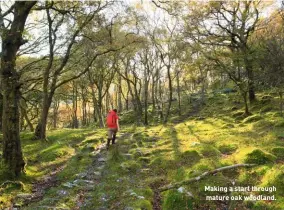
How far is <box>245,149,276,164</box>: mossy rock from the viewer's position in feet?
37.0

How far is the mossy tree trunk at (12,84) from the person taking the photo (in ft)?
36.4

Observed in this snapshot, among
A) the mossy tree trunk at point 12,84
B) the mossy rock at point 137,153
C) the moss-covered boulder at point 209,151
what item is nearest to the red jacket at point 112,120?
the mossy rock at point 137,153

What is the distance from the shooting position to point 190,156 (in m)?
14.0

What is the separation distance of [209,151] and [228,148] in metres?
1.15

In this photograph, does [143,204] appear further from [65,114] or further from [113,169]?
[65,114]

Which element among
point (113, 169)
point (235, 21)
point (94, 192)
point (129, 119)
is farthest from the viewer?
point (129, 119)

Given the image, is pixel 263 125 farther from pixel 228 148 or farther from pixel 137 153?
pixel 137 153

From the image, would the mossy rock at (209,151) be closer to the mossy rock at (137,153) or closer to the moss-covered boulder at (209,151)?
the moss-covered boulder at (209,151)

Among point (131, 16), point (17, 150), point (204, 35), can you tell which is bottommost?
point (17, 150)

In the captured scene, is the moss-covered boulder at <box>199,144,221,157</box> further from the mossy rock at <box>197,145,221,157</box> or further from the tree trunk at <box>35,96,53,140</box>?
the tree trunk at <box>35,96,53,140</box>

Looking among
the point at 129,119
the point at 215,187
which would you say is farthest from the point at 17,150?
the point at 129,119

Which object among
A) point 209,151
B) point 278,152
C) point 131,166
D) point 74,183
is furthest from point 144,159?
point 278,152

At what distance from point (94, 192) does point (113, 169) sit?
2.99m

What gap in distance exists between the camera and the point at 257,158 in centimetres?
1142
